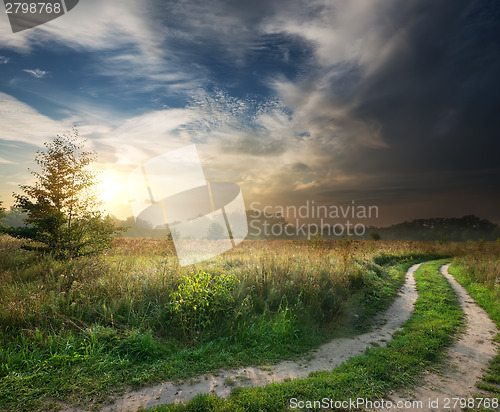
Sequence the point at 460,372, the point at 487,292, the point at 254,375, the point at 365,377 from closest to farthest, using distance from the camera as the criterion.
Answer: the point at 365,377 → the point at 254,375 → the point at 460,372 → the point at 487,292

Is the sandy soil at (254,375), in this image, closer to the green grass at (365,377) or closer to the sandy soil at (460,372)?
the green grass at (365,377)

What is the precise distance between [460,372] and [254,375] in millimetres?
3823

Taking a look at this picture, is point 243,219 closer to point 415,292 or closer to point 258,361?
point 415,292

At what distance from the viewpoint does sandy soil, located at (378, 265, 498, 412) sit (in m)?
4.21

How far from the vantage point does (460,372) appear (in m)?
5.06

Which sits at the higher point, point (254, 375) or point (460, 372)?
point (254, 375)

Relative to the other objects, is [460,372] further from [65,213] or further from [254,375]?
[65,213]

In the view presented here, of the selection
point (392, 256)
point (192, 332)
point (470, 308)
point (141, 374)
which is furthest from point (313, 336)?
point (392, 256)

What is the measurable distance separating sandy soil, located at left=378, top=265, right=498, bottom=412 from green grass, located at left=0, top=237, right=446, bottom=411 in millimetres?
2212

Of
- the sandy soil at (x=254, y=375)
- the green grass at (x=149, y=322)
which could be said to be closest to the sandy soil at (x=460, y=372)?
the sandy soil at (x=254, y=375)

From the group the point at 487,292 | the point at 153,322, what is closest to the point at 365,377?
the point at 153,322

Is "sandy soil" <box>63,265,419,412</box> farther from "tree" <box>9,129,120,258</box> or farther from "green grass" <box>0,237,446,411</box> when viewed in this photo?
"tree" <box>9,129,120,258</box>

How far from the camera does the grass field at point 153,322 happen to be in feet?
15.4

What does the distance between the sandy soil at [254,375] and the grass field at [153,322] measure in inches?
10.2
